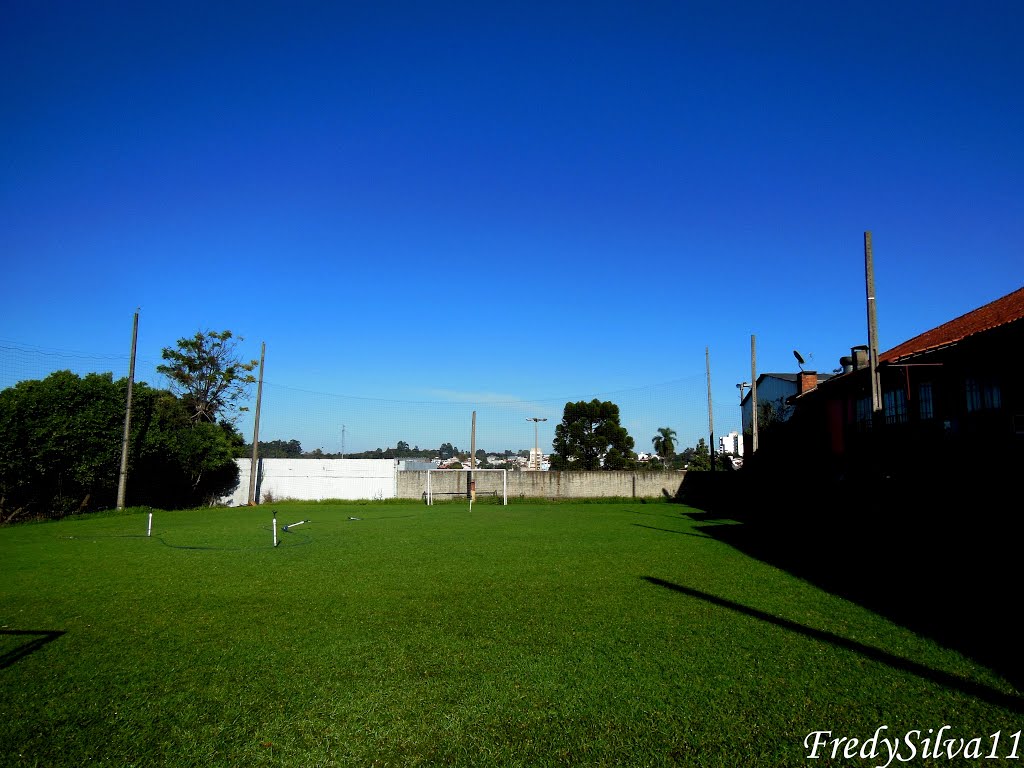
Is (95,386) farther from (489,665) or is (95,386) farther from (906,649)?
(906,649)

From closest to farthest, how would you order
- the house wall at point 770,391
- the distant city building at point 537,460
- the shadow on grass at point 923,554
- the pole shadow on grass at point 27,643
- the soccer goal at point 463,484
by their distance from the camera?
1. the pole shadow on grass at point 27,643
2. the shadow on grass at point 923,554
3. the soccer goal at point 463,484
4. the house wall at point 770,391
5. the distant city building at point 537,460

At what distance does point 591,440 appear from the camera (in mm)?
53875

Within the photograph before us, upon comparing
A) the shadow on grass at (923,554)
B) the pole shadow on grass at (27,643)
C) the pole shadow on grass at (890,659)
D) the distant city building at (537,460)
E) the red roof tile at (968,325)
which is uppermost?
the red roof tile at (968,325)

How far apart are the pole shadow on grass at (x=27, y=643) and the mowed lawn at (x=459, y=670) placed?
0.10ft

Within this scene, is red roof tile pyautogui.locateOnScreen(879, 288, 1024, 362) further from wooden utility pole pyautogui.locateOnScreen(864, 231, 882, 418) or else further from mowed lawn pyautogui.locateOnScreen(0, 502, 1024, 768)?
mowed lawn pyautogui.locateOnScreen(0, 502, 1024, 768)

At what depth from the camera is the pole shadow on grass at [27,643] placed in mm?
5449

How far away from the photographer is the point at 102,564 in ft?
35.5

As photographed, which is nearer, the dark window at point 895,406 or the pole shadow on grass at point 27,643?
the pole shadow on grass at point 27,643

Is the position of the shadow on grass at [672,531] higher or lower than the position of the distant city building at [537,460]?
lower

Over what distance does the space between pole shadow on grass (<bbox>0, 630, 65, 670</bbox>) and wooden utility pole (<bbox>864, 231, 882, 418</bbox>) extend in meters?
13.3

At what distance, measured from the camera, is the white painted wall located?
31516 mm

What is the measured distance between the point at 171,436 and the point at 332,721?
25555 mm

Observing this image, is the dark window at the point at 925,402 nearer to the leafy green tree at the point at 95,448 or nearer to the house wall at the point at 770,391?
the house wall at the point at 770,391

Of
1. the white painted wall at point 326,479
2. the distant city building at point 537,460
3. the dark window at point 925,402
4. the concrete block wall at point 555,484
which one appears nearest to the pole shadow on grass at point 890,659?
the dark window at point 925,402
